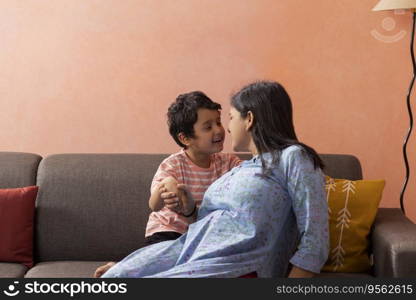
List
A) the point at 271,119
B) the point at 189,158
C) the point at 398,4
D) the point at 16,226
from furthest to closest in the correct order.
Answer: the point at 398,4
the point at 16,226
the point at 189,158
the point at 271,119

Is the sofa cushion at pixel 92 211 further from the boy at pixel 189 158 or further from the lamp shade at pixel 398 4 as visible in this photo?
the lamp shade at pixel 398 4

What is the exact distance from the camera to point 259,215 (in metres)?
2.20

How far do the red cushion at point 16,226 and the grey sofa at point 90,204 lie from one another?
44mm

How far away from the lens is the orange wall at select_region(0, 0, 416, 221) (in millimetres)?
3385

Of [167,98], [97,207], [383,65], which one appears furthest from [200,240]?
[383,65]

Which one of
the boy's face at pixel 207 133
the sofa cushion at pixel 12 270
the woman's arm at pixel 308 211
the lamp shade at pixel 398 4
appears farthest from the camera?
the lamp shade at pixel 398 4

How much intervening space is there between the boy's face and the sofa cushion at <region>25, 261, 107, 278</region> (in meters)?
0.63

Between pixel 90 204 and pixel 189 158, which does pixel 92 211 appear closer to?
pixel 90 204

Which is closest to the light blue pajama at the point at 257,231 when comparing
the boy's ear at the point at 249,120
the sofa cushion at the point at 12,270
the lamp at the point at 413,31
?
the boy's ear at the point at 249,120

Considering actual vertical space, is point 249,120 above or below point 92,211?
above

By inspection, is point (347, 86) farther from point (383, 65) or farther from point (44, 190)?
point (44, 190)

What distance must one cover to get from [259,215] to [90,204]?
1.00 m

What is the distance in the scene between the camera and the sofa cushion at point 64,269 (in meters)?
2.68

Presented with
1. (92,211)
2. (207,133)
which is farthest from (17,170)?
(207,133)
